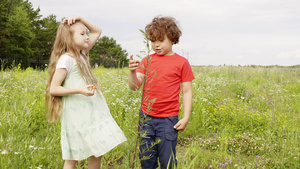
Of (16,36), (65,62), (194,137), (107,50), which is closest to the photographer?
(65,62)

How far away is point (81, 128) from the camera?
214 centimetres

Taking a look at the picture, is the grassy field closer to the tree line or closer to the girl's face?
the girl's face

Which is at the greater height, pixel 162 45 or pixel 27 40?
pixel 27 40

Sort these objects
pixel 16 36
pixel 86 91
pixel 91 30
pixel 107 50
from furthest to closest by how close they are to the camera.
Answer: pixel 107 50 < pixel 16 36 < pixel 91 30 < pixel 86 91

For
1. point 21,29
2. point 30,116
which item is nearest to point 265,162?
point 30,116

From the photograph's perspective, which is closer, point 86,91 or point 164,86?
point 86,91

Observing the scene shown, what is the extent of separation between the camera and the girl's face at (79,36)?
7.32 ft

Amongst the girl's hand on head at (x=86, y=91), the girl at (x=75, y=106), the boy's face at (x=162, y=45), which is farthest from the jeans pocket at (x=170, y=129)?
the girl's hand on head at (x=86, y=91)

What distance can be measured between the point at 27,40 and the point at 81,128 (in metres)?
31.6

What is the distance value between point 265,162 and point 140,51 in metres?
2.68

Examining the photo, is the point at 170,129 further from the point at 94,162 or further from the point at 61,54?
the point at 61,54

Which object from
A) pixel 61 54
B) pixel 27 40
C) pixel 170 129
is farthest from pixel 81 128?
pixel 27 40

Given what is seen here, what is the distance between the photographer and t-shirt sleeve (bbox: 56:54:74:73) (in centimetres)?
211

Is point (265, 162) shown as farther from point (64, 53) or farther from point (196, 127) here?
point (64, 53)
